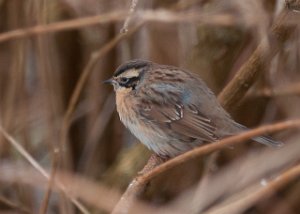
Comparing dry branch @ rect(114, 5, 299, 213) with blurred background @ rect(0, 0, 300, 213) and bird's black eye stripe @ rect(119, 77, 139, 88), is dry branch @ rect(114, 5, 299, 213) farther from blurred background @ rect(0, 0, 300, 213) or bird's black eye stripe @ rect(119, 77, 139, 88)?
bird's black eye stripe @ rect(119, 77, 139, 88)

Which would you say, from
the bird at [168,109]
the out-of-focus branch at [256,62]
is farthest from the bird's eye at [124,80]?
the out-of-focus branch at [256,62]

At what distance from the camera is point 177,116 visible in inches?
152

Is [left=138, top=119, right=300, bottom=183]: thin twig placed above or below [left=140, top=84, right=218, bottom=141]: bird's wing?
above

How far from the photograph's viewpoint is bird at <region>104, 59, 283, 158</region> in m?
3.74

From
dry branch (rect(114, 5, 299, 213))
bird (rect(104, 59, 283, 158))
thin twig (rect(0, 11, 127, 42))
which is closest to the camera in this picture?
dry branch (rect(114, 5, 299, 213))

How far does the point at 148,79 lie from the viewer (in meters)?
3.96

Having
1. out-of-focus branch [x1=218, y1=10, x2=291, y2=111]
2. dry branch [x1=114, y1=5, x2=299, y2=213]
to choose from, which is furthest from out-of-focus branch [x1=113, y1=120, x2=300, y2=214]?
out-of-focus branch [x1=218, y1=10, x2=291, y2=111]

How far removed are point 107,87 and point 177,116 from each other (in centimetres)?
151

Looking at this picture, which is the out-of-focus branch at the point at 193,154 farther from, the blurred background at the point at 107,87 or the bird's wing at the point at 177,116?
the blurred background at the point at 107,87

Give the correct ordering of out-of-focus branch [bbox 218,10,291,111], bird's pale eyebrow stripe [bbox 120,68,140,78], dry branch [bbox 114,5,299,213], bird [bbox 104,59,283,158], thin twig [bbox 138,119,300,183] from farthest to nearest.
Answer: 1. bird's pale eyebrow stripe [bbox 120,68,140,78]
2. bird [bbox 104,59,283,158]
3. out-of-focus branch [bbox 218,10,291,111]
4. dry branch [bbox 114,5,299,213]
5. thin twig [bbox 138,119,300,183]

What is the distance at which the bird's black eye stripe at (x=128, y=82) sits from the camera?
3.98 metres

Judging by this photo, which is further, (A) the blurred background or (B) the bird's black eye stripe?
(A) the blurred background

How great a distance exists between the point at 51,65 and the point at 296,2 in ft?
6.50

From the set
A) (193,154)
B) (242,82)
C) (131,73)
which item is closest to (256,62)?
(242,82)
